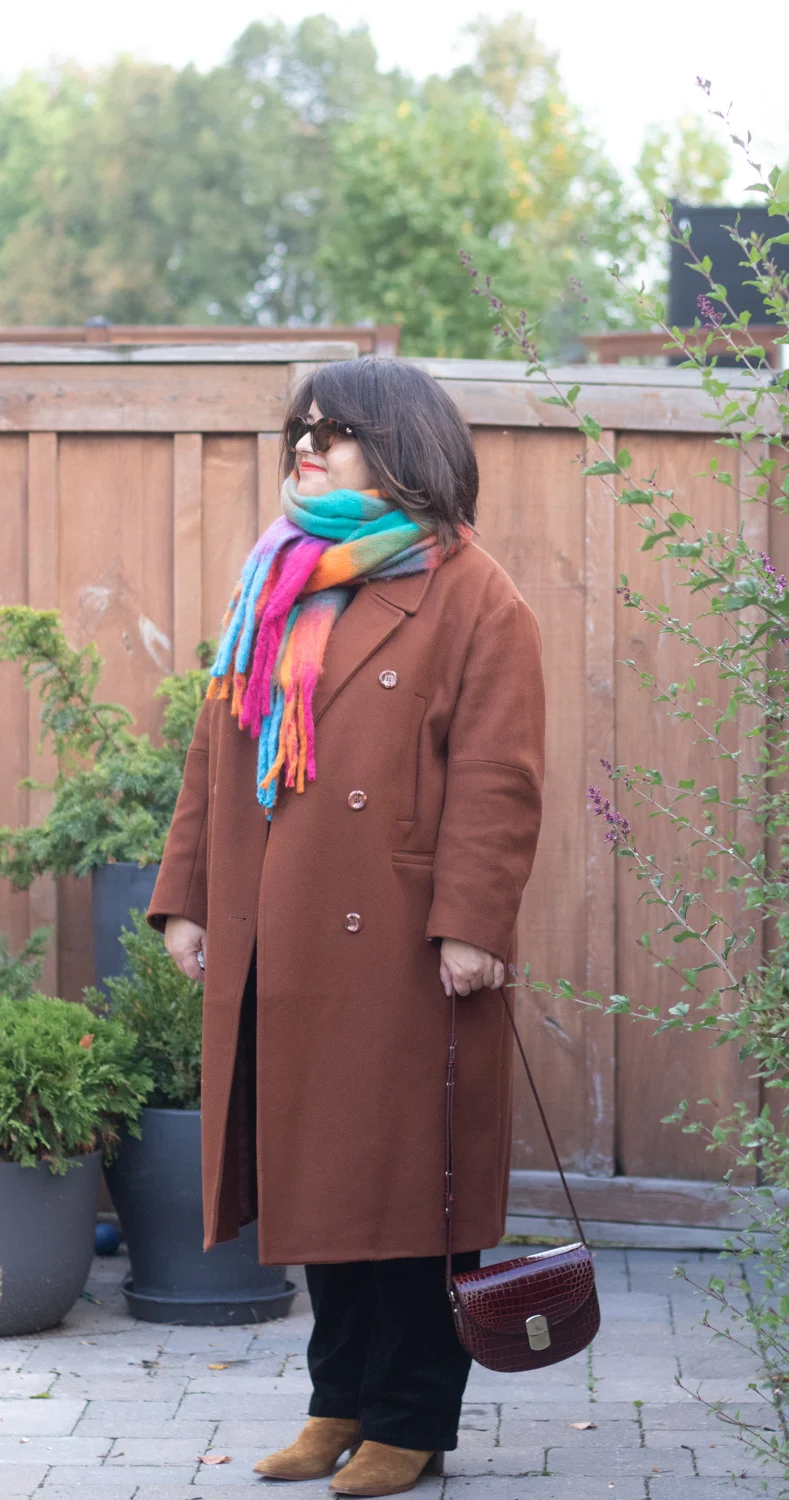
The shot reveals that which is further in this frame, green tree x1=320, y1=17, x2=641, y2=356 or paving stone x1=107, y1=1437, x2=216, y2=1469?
green tree x1=320, y1=17, x2=641, y2=356

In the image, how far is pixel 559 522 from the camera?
14.7 feet

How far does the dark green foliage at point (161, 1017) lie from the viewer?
3.91 meters

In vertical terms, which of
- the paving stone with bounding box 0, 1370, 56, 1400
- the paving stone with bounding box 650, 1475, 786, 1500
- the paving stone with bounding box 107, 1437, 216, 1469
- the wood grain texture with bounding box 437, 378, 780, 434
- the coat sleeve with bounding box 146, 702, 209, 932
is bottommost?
the paving stone with bounding box 0, 1370, 56, 1400

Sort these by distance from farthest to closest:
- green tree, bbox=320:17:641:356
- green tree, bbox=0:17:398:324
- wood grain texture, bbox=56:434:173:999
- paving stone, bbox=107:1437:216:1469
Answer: green tree, bbox=0:17:398:324
green tree, bbox=320:17:641:356
wood grain texture, bbox=56:434:173:999
paving stone, bbox=107:1437:216:1469

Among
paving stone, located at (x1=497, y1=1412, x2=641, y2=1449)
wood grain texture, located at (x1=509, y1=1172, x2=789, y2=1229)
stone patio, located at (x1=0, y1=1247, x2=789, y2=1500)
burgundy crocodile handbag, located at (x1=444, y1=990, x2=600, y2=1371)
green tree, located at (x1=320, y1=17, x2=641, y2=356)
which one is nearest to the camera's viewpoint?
burgundy crocodile handbag, located at (x1=444, y1=990, x2=600, y2=1371)

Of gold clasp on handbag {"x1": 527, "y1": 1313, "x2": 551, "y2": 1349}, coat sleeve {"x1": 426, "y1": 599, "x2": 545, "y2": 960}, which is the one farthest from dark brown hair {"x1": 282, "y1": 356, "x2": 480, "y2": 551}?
gold clasp on handbag {"x1": 527, "y1": 1313, "x2": 551, "y2": 1349}

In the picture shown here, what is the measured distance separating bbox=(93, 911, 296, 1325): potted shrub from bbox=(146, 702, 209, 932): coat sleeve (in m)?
0.85

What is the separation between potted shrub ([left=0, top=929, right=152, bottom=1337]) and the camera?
12.0ft

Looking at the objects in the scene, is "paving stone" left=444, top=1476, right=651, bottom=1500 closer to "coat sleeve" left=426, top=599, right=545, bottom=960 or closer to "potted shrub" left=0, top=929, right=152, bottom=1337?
"coat sleeve" left=426, top=599, right=545, bottom=960

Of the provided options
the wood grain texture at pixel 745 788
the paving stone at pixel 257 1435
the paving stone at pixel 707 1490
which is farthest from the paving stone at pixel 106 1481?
the wood grain texture at pixel 745 788

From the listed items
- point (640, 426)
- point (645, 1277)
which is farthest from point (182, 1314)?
point (640, 426)

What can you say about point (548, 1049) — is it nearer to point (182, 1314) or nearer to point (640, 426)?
point (182, 1314)

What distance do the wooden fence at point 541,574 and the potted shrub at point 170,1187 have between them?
70 cm

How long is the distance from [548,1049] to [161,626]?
1.58 m
